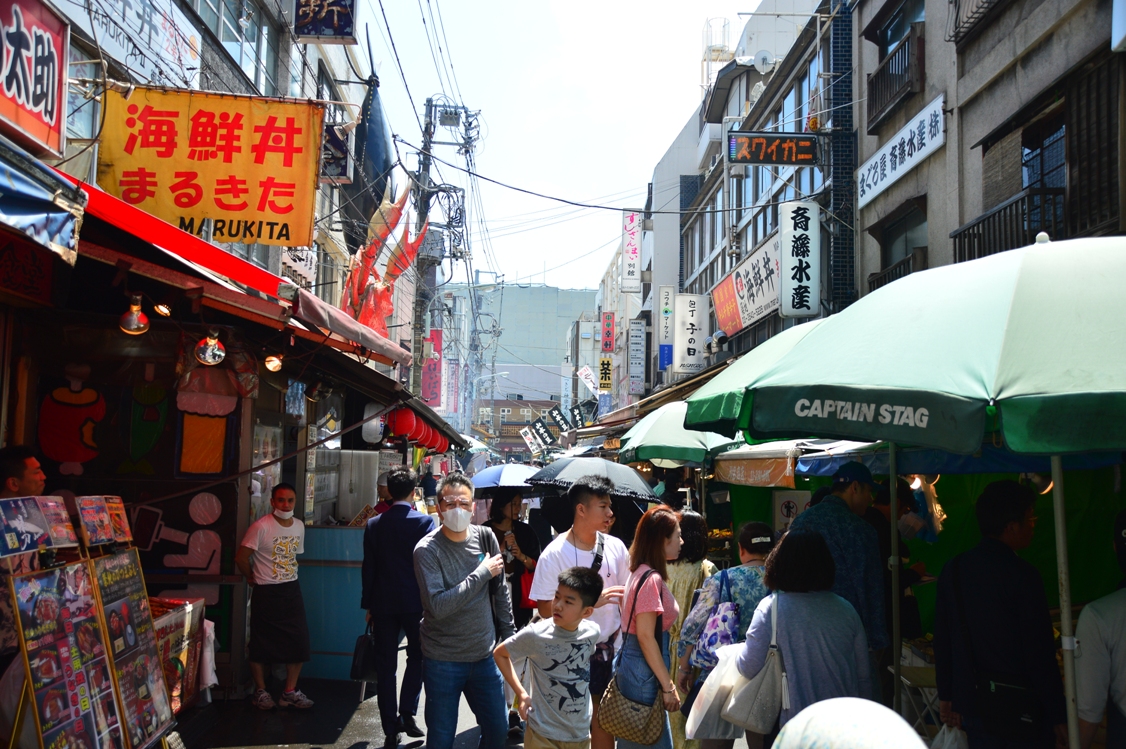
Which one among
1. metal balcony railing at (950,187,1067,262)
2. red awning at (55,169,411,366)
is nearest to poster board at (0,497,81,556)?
red awning at (55,169,411,366)

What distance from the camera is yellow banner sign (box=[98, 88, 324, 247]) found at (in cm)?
820

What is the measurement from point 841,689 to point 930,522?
4.11m

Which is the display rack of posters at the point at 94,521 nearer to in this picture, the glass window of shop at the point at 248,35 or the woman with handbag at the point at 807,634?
the woman with handbag at the point at 807,634

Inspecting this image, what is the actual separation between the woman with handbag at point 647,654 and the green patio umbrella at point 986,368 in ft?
4.20

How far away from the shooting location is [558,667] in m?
4.33

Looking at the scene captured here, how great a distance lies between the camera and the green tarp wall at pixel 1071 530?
22.5 ft

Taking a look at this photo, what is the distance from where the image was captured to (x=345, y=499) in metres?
13.8

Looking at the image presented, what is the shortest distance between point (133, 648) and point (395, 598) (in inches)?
77.8

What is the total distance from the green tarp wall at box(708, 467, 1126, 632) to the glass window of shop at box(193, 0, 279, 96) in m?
11.5

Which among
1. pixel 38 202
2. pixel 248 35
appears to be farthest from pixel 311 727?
pixel 248 35

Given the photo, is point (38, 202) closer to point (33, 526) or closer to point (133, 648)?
point (33, 526)

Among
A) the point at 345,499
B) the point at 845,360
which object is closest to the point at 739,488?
the point at 345,499

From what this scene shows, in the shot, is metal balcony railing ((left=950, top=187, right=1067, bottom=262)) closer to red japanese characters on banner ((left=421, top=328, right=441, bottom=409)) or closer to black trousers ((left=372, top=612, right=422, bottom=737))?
black trousers ((left=372, top=612, right=422, bottom=737))

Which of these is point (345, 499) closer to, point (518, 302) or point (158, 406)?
point (158, 406)
